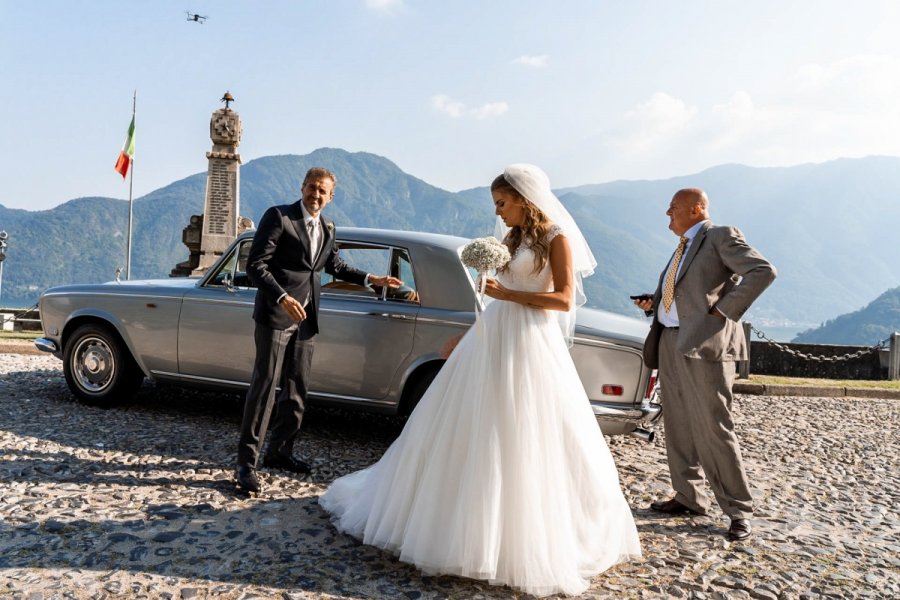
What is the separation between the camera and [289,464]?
4.66m

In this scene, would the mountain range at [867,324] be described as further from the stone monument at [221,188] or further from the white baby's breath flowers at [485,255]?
the white baby's breath flowers at [485,255]

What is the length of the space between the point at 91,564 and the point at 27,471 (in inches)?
67.4

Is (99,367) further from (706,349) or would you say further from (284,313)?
(706,349)

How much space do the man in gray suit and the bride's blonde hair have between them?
43.1 inches

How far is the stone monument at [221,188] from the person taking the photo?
829 inches

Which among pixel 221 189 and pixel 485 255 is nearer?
pixel 485 255

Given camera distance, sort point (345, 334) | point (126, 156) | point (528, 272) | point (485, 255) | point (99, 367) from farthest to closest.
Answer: point (126, 156) → point (99, 367) → point (345, 334) → point (528, 272) → point (485, 255)

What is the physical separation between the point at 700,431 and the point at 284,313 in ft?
8.77

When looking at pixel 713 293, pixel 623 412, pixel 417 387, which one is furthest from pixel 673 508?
pixel 417 387

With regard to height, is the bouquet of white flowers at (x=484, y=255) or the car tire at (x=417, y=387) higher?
the bouquet of white flowers at (x=484, y=255)

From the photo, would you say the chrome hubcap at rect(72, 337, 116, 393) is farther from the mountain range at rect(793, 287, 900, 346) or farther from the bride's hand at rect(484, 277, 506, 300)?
the mountain range at rect(793, 287, 900, 346)

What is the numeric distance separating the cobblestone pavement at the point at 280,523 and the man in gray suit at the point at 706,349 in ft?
0.86

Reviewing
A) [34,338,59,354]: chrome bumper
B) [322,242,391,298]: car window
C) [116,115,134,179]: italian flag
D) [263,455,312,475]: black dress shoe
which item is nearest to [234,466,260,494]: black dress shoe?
[263,455,312,475]: black dress shoe

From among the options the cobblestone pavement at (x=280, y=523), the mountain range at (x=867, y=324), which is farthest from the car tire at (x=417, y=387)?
the mountain range at (x=867, y=324)
